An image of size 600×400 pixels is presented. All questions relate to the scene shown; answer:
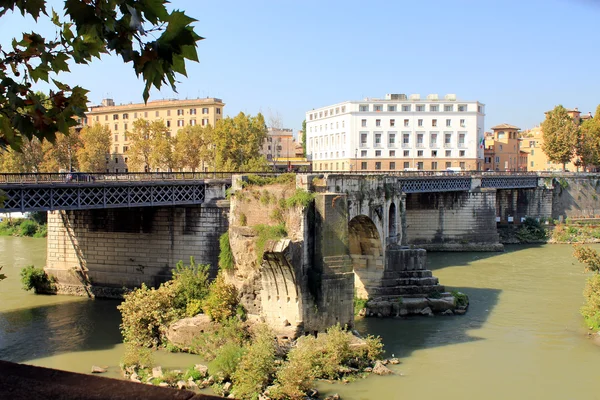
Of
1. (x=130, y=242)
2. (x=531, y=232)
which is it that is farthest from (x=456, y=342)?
(x=531, y=232)

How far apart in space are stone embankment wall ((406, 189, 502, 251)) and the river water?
12.1m

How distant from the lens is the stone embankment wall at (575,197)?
54.3m

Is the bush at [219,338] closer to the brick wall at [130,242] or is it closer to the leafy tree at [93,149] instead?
the brick wall at [130,242]

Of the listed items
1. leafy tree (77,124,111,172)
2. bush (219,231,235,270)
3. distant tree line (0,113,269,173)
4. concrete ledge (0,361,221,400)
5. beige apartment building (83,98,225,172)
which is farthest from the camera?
beige apartment building (83,98,225,172)

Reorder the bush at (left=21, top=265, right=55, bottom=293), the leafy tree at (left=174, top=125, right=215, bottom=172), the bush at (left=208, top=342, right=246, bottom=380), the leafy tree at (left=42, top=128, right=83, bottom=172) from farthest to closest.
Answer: the leafy tree at (left=174, top=125, right=215, bottom=172) → the leafy tree at (left=42, top=128, right=83, bottom=172) → the bush at (left=21, top=265, right=55, bottom=293) → the bush at (left=208, top=342, right=246, bottom=380)

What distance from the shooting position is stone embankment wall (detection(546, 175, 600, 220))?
178 feet

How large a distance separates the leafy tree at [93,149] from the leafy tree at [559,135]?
42162mm

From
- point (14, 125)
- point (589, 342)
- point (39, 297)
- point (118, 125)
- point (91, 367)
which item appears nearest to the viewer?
point (14, 125)

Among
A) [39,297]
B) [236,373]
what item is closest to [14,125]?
[236,373]

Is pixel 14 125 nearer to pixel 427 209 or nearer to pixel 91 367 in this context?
pixel 91 367

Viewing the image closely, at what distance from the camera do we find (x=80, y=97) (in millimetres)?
4348

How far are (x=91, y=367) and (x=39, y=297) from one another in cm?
1156

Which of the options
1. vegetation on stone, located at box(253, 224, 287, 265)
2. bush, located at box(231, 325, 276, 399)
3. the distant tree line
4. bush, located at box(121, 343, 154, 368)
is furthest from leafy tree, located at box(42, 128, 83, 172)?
bush, located at box(231, 325, 276, 399)

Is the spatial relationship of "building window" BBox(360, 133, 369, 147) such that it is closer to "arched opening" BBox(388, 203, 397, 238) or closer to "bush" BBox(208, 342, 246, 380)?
"arched opening" BBox(388, 203, 397, 238)
